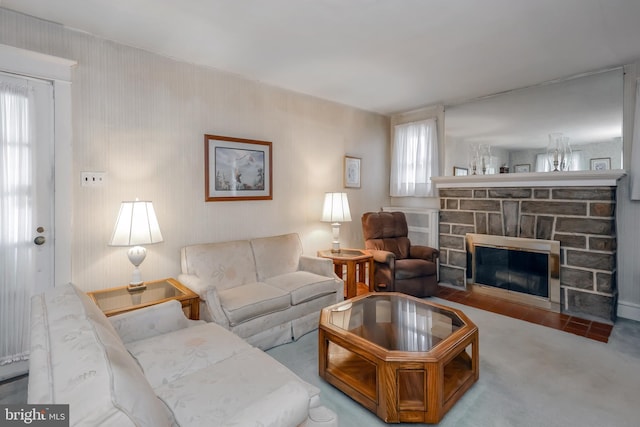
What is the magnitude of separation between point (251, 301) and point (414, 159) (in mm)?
3227

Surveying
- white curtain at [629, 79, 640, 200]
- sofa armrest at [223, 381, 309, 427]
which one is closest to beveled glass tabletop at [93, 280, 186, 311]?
sofa armrest at [223, 381, 309, 427]

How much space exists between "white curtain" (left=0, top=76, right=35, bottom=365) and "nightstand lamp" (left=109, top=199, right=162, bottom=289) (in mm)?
571

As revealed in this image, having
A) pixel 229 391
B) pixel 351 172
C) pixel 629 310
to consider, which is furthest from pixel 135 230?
pixel 629 310

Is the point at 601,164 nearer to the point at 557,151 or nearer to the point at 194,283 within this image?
the point at 557,151

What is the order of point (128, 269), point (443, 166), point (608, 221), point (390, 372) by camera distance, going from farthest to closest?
point (443, 166) → point (608, 221) → point (128, 269) → point (390, 372)

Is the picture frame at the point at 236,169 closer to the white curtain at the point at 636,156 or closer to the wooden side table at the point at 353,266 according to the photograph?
the wooden side table at the point at 353,266

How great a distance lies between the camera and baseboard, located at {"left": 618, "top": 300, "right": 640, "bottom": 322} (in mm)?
3065

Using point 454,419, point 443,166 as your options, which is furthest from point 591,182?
point 454,419

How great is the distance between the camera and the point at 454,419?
1.75 m

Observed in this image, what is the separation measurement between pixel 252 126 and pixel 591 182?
3.48m

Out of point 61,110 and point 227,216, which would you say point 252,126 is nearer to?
point 227,216

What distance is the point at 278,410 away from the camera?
106cm

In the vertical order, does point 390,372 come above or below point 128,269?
below

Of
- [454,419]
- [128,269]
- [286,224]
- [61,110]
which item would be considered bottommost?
[454,419]
